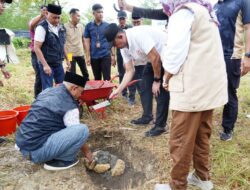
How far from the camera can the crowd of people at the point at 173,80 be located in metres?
2.16

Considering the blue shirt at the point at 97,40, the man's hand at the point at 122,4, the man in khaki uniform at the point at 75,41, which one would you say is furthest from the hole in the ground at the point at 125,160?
the man in khaki uniform at the point at 75,41

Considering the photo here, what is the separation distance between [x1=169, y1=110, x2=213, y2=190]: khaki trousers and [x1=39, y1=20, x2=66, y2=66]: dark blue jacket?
9.69 ft

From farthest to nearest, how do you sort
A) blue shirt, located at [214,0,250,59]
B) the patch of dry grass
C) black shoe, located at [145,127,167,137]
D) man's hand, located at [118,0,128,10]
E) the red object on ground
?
the red object on ground → black shoe, located at [145,127,167,137] → man's hand, located at [118,0,128,10] → blue shirt, located at [214,0,250,59] → the patch of dry grass

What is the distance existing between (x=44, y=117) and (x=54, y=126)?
180 millimetres

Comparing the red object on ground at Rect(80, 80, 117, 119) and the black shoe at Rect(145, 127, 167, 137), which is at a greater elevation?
the red object on ground at Rect(80, 80, 117, 119)

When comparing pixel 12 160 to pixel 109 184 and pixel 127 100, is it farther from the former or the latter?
pixel 127 100

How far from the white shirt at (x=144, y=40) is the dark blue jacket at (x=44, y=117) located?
1.02 meters

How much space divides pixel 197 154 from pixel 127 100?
338 cm

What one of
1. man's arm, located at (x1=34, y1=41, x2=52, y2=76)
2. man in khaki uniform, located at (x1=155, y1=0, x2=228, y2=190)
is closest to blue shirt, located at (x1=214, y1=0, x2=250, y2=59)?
man in khaki uniform, located at (x1=155, y1=0, x2=228, y2=190)

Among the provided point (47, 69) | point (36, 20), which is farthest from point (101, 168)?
point (36, 20)

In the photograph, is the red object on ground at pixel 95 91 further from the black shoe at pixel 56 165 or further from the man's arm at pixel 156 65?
the black shoe at pixel 56 165

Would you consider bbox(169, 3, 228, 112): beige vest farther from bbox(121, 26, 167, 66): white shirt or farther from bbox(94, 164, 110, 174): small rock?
bbox(94, 164, 110, 174): small rock

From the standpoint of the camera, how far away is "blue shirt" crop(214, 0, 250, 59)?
10.3 feet

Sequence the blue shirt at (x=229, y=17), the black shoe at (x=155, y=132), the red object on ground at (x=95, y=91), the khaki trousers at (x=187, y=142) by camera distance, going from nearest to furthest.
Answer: the khaki trousers at (x=187, y=142), the blue shirt at (x=229, y=17), the black shoe at (x=155, y=132), the red object on ground at (x=95, y=91)
